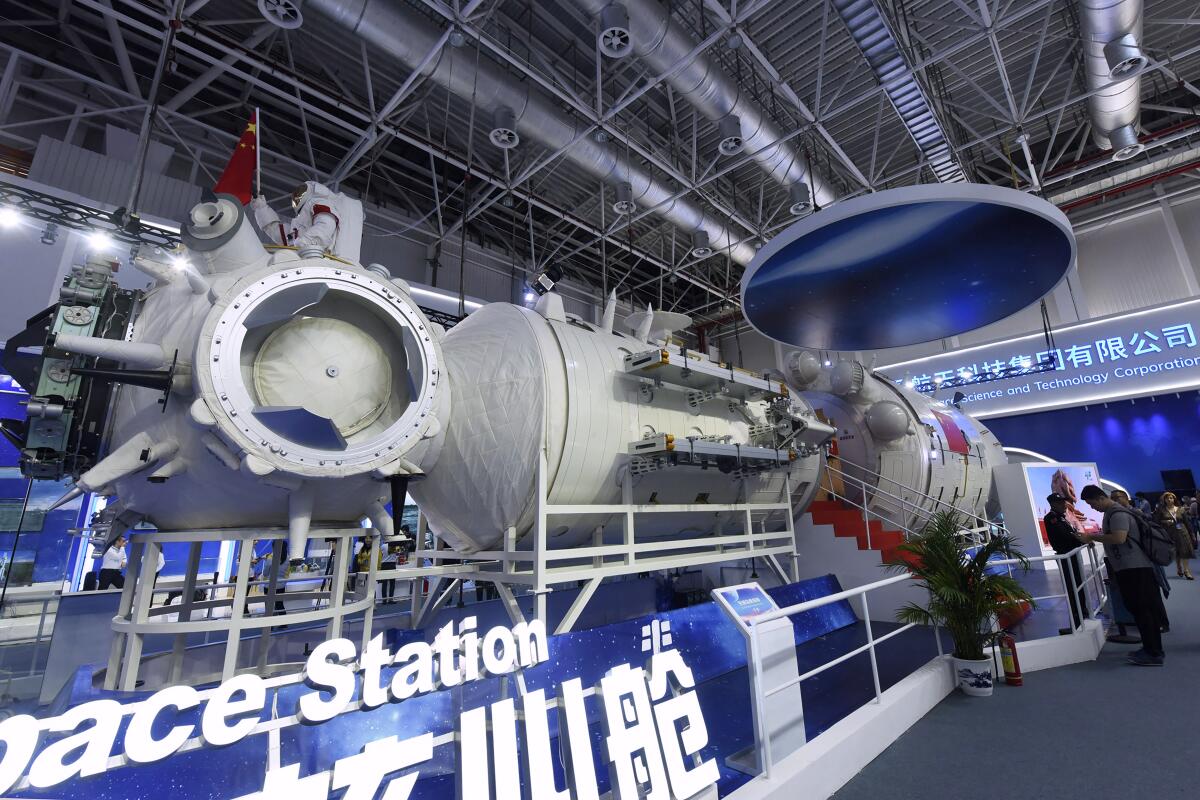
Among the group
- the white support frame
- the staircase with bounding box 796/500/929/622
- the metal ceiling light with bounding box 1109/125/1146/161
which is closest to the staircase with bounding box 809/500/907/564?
the staircase with bounding box 796/500/929/622

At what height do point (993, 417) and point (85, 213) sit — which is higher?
point (85, 213)

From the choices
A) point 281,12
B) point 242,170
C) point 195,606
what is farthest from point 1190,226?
point 195,606

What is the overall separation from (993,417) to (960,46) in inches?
539

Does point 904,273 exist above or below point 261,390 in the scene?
above

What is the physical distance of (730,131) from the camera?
9.73 metres

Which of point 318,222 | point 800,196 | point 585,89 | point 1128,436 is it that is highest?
point 585,89

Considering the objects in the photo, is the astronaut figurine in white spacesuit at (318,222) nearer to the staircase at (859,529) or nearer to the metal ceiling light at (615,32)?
the metal ceiling light at (615,32)

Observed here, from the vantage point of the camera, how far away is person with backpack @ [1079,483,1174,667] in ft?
17.8

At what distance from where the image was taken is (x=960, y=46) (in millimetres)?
8406

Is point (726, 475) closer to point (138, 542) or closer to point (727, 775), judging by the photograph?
point (727, 775)

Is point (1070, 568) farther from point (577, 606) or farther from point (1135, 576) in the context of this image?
point (577, 606)

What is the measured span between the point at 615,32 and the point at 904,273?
5318 millimetres

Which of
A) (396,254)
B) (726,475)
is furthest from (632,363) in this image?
(396,254)

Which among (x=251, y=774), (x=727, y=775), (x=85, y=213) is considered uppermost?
(x=85, y=213)
